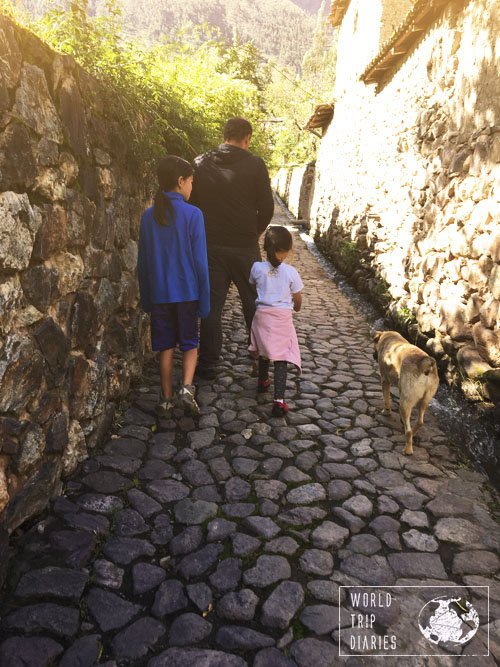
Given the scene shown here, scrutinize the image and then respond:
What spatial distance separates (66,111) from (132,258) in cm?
153

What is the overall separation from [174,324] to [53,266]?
130cm

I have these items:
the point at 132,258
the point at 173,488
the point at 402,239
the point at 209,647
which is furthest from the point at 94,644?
the point at 402,239

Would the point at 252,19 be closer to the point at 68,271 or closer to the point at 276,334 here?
the point at 276,334

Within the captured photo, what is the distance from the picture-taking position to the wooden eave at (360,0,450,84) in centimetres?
566

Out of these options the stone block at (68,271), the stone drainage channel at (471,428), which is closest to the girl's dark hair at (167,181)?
the stone block at (68,271)

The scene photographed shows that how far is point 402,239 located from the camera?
6359 mm

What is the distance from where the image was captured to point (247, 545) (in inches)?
95.1

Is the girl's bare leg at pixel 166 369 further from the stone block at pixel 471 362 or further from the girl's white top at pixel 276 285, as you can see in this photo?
the stone block at pixel 471 362

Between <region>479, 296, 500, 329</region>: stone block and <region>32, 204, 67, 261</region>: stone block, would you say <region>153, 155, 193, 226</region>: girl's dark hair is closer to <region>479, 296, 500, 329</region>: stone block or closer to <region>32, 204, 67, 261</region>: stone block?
<region>32, 204, 67, 261</region>: stone block

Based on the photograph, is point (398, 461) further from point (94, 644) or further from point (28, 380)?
point (28, 380)

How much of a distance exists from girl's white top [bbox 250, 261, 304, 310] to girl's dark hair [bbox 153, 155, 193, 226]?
0.95 m

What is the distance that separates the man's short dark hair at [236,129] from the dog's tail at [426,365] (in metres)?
2.49

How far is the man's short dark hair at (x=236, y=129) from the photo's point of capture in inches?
159

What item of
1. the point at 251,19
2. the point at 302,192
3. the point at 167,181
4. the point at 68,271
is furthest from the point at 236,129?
the point at 251,19
